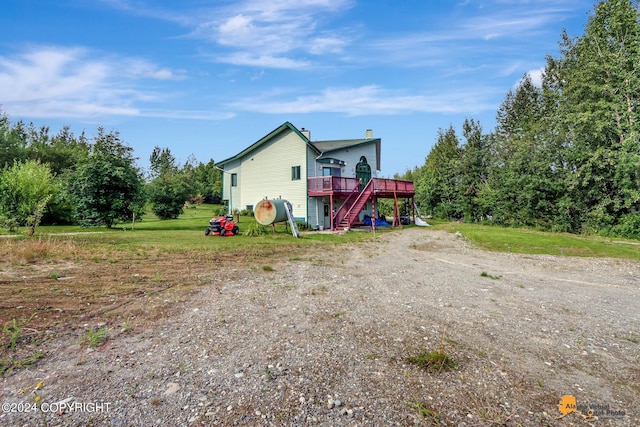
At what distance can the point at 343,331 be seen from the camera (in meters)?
4.60

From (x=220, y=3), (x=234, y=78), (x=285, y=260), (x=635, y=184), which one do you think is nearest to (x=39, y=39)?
(x=220, y=3)

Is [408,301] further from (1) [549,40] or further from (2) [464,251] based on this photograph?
(1) [549,40]

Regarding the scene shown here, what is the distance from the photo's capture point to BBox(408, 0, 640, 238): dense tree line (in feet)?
60.4

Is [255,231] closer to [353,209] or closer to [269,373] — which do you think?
[353,209]

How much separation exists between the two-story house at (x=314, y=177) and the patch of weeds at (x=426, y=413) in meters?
18.5

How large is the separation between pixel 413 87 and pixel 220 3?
12.7 meters

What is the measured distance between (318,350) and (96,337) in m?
3.01

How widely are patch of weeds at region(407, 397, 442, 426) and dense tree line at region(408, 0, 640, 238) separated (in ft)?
70.3

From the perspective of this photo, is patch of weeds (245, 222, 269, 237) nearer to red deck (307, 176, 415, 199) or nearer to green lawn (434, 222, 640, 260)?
red deck (307, 176, 415, 199)

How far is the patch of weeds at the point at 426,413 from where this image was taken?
2699 mm

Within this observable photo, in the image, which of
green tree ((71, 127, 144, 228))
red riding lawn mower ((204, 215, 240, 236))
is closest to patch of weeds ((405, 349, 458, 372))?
red riding lawn mower ((204, 215, 240, 236))

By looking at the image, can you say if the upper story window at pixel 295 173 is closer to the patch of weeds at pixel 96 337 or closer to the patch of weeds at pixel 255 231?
the patch of weeds at pixel 255 231

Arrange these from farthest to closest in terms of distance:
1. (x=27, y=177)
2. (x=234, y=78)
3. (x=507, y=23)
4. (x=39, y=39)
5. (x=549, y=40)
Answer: (x=549, y=40) < (x=234, y=78) < (x=27, y=177) < (x=507, y=23) < (x=39, y=39)
